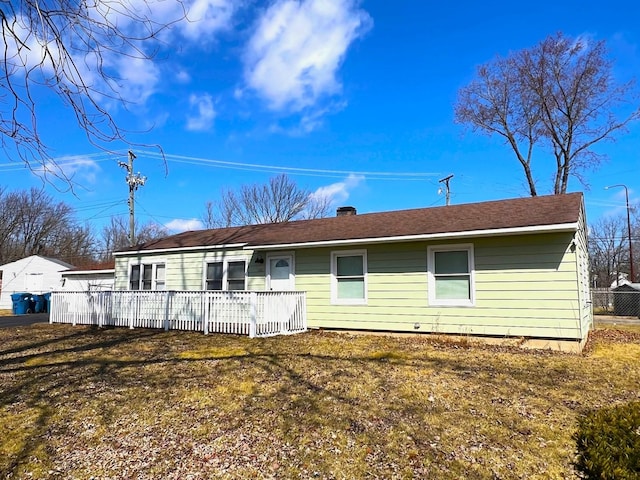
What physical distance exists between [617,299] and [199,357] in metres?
20.1

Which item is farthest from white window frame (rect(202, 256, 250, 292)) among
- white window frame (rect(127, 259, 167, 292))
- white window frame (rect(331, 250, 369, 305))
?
white window frame (rect(331, 250, 369, 305))

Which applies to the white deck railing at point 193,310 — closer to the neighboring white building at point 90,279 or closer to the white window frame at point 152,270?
the white window frame at point 152,270

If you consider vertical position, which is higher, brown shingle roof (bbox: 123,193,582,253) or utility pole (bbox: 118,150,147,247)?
utility pole (bbox: 118,150,147,247)

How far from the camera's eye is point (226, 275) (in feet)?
43.6

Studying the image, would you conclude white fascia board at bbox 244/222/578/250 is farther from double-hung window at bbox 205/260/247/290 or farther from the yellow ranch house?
double-hung window at bbox 205/260/247/290

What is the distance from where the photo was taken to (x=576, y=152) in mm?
23719

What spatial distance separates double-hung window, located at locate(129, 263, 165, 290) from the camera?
1467cm

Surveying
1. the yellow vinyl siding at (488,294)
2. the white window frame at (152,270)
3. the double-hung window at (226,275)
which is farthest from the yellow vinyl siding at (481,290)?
the white window frame at (152,270)

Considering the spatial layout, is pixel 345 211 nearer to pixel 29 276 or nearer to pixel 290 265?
pixel 290 265

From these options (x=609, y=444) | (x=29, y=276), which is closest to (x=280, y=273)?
(x=609, y=444)

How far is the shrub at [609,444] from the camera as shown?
334 cm

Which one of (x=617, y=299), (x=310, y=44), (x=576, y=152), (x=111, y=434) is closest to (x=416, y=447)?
(x=111, y=434)

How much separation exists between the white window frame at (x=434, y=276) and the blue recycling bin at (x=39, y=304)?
2305 cm

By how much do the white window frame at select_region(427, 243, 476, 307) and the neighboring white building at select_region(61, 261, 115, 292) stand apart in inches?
712
